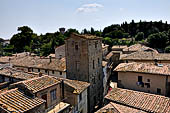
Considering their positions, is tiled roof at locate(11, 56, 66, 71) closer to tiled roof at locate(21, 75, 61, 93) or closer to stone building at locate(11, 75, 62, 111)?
stone building at locate(11, 75, 62, 111)

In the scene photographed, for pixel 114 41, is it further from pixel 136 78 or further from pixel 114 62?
pixel 136 78

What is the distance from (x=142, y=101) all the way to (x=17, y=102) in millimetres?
11798

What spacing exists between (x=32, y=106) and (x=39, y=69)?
19816 millimetres

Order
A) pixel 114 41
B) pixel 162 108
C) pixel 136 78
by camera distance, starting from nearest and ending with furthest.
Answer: pixel 162 108 < pixel 136 78 < pixel 114 41

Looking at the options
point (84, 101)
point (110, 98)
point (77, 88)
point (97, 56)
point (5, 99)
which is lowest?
point (84, 101)

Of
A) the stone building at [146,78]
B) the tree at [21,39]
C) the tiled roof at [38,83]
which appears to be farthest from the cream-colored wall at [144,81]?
the tree at [21,39]

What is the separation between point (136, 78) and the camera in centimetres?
1848

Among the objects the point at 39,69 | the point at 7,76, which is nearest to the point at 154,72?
the point at 7,76

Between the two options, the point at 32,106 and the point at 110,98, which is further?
the point at 110,98

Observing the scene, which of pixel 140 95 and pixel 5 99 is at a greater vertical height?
pixel 5 99

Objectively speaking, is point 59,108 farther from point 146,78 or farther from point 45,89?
point 146,78

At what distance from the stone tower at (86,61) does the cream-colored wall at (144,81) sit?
4911mm

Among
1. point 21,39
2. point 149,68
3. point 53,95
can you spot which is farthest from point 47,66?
point 21,39

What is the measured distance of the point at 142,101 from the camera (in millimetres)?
13430
